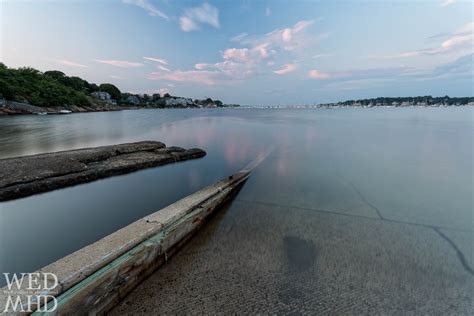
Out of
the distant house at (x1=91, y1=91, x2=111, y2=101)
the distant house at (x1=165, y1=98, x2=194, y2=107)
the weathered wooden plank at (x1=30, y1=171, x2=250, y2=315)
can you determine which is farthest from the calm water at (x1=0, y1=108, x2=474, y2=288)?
the distant house at (x1=165, y1=98, x2=194, y2=107)

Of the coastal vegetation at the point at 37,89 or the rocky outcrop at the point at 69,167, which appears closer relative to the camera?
the rocky outcrop at the point at 69,167

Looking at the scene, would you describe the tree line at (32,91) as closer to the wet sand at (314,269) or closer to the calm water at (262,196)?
the calm water at (262,196)

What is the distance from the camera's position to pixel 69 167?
648cm

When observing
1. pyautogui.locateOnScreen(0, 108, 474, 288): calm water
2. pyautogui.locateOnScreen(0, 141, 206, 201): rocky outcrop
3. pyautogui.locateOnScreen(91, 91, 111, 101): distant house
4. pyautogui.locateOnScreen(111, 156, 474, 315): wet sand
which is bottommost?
pyautogui.locateOnScreen(111, 156, 474, 315): wet sand

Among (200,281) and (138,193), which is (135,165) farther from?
(200,281)

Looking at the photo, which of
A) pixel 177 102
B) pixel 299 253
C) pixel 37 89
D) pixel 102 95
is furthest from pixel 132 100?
pixel 299 253

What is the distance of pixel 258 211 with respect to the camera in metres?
4.82

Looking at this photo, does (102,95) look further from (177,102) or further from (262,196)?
(262,196)

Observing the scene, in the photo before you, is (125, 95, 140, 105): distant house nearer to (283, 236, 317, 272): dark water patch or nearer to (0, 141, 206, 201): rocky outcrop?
(0, 141, 206, 201): rocky outcrop


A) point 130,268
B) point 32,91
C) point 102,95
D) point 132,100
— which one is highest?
point 132,100

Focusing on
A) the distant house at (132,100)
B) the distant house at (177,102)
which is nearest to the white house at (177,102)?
the distant house at (177,102)

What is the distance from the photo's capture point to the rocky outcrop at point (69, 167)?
511 centimetres

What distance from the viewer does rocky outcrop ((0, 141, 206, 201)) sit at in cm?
511

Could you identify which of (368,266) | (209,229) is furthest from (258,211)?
(368,266)
